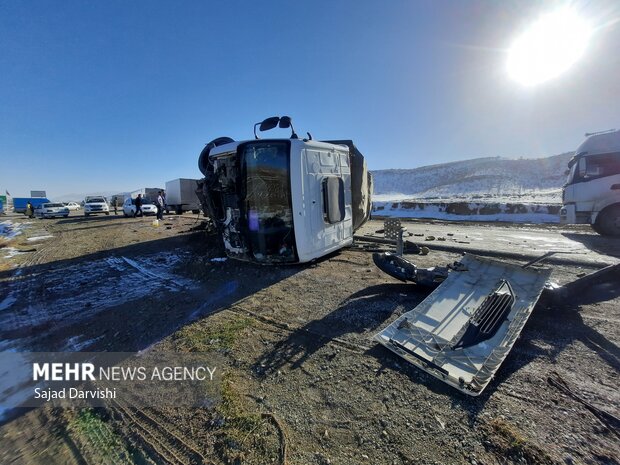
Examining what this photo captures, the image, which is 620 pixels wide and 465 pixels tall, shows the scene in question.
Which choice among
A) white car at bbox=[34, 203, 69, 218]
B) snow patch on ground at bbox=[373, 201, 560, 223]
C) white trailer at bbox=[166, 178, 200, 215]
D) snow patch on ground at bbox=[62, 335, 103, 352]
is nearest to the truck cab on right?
snow patch on ground at bbox=[373, 201, 560, 223]

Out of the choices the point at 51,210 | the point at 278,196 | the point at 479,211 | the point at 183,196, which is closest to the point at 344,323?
the point at 278,196

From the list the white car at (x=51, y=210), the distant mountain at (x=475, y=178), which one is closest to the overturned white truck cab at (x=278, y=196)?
the white car at (x=51, y=210)

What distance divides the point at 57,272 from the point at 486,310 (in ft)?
26.1

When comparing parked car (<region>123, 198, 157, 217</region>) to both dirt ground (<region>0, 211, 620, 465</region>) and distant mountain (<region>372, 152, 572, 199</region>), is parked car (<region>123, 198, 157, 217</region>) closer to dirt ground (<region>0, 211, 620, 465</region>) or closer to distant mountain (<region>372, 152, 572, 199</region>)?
dirt ground (<region>0, 211, 620, 465</region>)

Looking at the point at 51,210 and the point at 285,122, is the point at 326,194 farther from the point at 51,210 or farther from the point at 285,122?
the point at 51,210

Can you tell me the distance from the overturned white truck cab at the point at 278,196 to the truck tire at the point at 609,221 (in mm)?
8780

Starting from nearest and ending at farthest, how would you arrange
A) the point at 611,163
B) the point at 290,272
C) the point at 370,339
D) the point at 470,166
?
1. the point at 370,339
2. the point at 290,272
3. the point at 611,163
4. the point at 470,166

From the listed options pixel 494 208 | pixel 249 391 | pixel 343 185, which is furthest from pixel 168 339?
pixel 494 208

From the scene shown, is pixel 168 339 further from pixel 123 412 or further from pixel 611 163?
pixel 611 163

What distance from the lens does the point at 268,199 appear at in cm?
515

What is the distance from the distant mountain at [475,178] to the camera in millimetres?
46000

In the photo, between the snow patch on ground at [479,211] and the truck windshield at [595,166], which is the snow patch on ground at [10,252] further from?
the snow patch on ground at [479,211]

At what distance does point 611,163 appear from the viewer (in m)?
8.31

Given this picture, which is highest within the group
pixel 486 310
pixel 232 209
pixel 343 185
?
pixel 343 185
